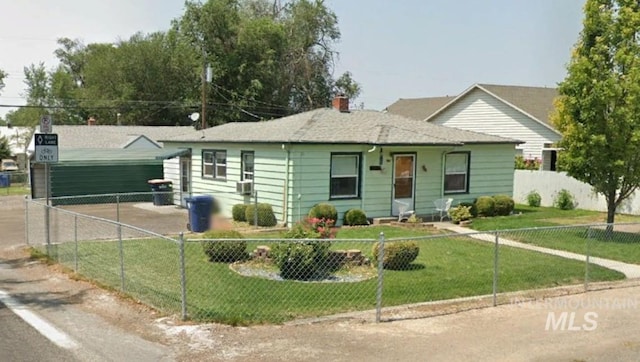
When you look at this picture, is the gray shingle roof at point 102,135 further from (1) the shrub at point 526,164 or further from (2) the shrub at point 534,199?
(2) the shrub at point 534,199

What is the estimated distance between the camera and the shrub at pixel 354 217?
60.0ft

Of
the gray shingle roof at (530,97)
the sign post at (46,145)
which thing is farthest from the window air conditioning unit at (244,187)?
the gray shingle roof at (530,97)

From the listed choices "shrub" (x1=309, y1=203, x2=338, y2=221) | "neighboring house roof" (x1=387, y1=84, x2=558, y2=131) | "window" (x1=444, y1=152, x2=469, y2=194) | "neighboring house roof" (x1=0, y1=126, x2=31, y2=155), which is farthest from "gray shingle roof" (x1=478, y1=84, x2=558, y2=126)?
"neighboring house roof" (x1=0, y1=126, x2=31, y2=155)

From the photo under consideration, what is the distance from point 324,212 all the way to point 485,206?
6.22m

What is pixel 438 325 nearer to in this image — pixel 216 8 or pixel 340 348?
pixel 340 348

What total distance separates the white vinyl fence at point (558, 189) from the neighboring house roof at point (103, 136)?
18.5 meters

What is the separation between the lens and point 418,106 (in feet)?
144

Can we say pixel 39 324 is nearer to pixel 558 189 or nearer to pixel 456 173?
pixel 456 173

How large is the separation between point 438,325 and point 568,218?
14323 mm

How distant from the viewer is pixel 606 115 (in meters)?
15.7

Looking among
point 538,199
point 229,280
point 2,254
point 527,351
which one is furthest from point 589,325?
point 538,199

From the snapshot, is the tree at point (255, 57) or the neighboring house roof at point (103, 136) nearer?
the neighboring house roof at point (103, 136)

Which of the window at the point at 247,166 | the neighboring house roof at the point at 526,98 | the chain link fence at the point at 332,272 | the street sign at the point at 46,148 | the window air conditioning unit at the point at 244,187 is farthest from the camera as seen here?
the neighboring house roof at the point at 526,98

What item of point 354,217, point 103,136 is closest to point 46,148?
point 354,217
